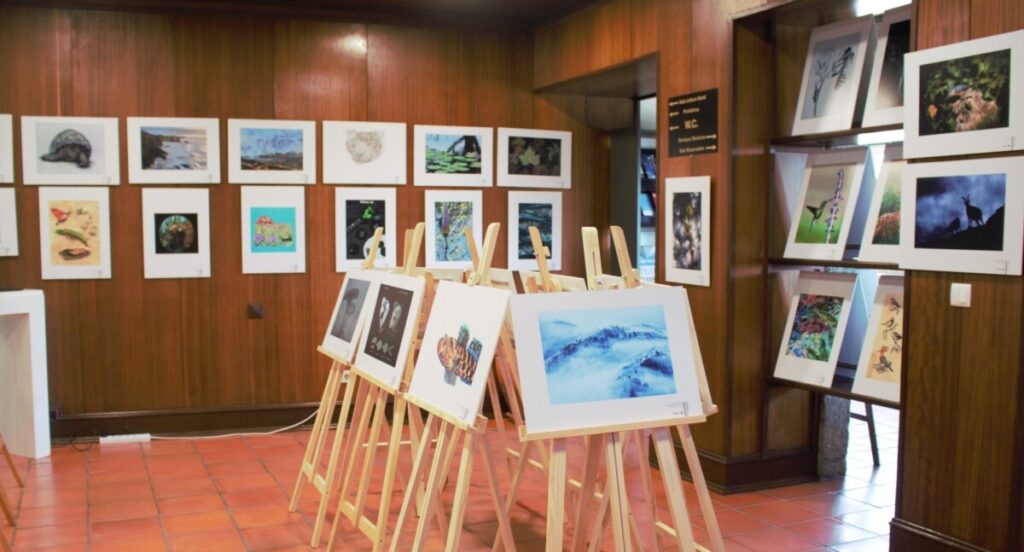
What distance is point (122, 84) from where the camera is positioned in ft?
20.7

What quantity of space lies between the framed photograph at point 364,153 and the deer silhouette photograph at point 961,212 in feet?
13.5

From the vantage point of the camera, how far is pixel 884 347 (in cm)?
450

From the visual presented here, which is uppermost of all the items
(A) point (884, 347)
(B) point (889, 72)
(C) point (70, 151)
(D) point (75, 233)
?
(B) point (889, 72)

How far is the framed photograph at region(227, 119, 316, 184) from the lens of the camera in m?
6.53

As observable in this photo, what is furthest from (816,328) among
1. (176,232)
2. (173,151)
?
(173,151)

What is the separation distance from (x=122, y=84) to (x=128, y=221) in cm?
99

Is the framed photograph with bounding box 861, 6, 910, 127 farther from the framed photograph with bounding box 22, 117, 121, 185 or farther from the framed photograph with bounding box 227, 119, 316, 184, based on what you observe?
the framed photograph with bounding box 22, 117, 121, 185

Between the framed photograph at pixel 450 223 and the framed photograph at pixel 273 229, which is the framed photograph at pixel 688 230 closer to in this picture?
the framed photograph at pixel 450 223

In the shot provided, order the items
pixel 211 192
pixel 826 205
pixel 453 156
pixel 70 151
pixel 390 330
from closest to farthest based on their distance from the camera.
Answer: pixel 390 330 < pixel 826 205 < pixel 70 151 < pixel 211 192 < pixel 453 156

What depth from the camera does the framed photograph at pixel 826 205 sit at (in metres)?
4.86

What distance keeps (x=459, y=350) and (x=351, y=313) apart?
1.43 m

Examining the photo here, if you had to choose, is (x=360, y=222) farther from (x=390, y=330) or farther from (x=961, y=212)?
(x=961, y=212)

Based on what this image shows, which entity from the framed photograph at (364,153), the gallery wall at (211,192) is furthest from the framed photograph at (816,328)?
the framed photograph at (364,153)

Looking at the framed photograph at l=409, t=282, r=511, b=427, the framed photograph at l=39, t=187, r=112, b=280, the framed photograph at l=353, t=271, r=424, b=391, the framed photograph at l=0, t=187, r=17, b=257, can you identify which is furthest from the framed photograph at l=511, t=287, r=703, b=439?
the framed photograph at l=0, t=187, r=17, b=257
